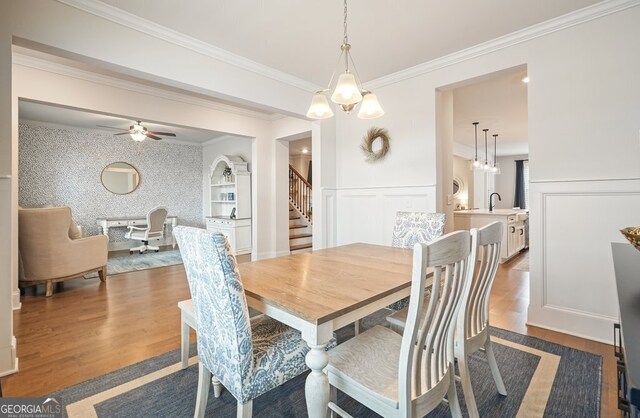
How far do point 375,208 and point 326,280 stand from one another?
2349 millimetres

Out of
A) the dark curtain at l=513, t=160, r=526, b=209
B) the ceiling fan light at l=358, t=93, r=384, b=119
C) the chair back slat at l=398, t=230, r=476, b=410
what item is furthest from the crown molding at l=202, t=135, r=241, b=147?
the dark curtain at l=513, t=160, r=526, b=209

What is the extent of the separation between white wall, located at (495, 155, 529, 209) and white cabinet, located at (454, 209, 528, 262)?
405 cm

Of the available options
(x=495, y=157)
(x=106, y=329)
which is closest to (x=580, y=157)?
(x=106, y=329)

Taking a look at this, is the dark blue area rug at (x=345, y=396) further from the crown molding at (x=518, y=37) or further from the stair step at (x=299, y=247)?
the stair step at (x=299, y=247)

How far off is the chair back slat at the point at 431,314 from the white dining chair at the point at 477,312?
9.6 inches

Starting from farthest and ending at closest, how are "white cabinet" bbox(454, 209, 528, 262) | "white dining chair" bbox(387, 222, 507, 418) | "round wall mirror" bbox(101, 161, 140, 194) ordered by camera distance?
"round wall mirror" bbox(101, 161, 140, 194), "white cabinet" bbox(454, 209, 528, 262), "white dining chair" bbox(387, 222, 507, 418)

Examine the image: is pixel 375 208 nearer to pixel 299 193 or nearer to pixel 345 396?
pixel 345 396

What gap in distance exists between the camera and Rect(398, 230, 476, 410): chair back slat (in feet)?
3.11

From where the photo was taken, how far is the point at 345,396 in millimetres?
1671

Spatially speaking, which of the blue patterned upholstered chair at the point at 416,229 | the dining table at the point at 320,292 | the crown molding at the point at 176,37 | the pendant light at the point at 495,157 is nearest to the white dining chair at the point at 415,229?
the blue patterned upholstered chair at the point at 416,229

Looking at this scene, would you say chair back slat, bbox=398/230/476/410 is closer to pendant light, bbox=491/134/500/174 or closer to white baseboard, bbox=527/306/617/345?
white baseboard, bbox=527/306/617/345

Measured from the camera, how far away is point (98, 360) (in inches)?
80.5

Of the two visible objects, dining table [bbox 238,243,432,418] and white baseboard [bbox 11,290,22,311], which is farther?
white baseboard [bbox 11,290,22,311]

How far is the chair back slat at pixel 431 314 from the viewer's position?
95cm
